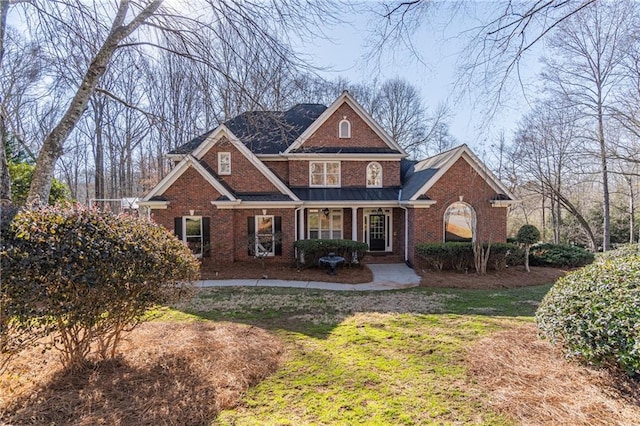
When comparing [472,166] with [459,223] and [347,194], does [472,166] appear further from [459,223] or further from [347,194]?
[347,194]

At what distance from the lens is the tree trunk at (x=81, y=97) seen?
18.8 ft

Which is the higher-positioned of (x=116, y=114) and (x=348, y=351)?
(x=116, y=114)

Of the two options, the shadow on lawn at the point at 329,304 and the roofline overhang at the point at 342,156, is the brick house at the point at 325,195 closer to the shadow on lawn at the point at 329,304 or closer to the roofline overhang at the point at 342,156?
the roofline overhang at the point at 342,156

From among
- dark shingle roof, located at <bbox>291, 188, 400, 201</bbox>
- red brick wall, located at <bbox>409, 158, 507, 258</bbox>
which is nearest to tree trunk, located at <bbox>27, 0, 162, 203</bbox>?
dark shingle roof, located at <bbox>291, 188, 400, 201</bbox>

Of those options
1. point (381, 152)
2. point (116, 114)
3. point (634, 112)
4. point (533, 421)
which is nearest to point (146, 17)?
point (533, 421)

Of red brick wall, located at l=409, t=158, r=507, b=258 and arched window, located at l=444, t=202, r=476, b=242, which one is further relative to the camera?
arched window, located at l=444, t=202, r=476, b=242

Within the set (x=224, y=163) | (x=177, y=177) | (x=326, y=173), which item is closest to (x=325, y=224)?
(x=326, y=173)

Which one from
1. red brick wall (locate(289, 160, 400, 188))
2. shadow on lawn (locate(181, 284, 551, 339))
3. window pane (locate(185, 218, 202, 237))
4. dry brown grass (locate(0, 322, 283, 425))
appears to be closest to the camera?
dry brown grass (locate(0, 322, 283, 425))

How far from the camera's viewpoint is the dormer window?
16.2 meters

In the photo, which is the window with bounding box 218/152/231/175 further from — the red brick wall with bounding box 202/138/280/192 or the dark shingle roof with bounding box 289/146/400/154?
the dark shingle roof with bounding box 289/146/400/154

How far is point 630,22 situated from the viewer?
950 cm

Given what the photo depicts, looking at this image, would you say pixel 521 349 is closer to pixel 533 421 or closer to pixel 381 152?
pixel 533 421

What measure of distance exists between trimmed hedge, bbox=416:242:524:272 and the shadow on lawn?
2568 mm

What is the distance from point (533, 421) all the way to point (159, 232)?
5.04 metres
